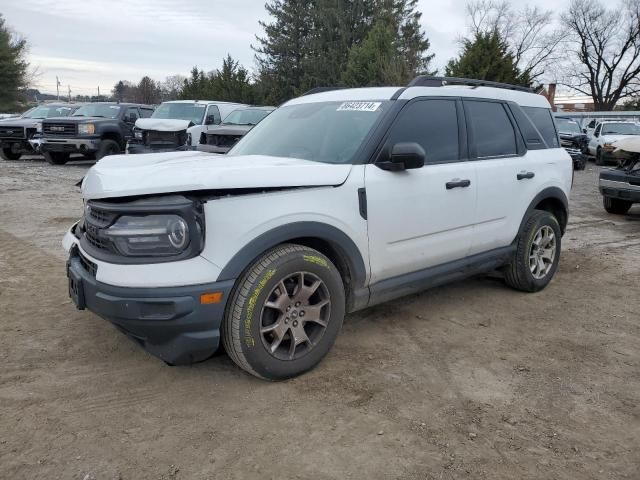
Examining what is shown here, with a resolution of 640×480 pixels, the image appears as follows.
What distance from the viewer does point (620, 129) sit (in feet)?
75.5

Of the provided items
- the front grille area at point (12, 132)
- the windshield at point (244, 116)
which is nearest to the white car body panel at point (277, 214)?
the windshield at point (244, 116)

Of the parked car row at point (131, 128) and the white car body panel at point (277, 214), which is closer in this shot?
the white car body panel at point (277, 214)

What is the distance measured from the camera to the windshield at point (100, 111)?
1584cm

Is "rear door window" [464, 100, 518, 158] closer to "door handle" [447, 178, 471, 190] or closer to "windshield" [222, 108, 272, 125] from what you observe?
"door handle" [447, 178, 471, 190]

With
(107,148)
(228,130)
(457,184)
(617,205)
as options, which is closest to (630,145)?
(617,205)

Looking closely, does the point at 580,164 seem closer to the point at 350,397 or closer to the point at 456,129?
the point at 456,129

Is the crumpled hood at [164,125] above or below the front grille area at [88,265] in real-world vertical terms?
above

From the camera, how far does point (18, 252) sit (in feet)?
19.8

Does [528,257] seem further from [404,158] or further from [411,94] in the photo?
[404,158]

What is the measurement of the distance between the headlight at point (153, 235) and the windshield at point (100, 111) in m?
14.2

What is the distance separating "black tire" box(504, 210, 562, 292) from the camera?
4867 millimetres

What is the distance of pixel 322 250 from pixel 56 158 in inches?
587

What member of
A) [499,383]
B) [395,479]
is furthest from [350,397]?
[499,383]

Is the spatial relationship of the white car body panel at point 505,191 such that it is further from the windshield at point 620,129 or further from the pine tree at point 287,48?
the pine tree at point 287,48
